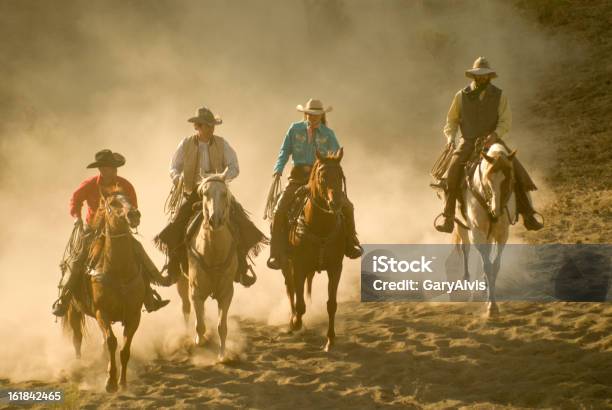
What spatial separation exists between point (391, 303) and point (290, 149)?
267 cm

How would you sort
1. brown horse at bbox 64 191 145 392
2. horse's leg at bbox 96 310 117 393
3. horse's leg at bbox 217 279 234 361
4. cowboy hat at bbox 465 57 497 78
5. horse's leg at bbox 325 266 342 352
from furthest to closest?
1. cowboy hat at bbox 465 57 497 78
2. horse's leg at bbox 325 266 342 352
3. horse's leg at bbox 217 279 234 361
4. horse's leg at bbox 96 310 117 393
5. brown horse at bbox 64 191 145 392

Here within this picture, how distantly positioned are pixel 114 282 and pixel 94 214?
0.97 meters

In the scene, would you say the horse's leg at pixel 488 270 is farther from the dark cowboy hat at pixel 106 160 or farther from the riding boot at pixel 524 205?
the dark cowboy hat at pixel 106 160

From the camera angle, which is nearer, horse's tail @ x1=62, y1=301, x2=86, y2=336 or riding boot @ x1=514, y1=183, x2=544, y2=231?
horse's tail @ x1=62, y1=301, x2=86, y2=336

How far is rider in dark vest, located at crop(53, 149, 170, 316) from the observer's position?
960cm

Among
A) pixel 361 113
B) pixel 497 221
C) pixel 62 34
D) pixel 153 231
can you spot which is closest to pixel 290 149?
pixel 497 221

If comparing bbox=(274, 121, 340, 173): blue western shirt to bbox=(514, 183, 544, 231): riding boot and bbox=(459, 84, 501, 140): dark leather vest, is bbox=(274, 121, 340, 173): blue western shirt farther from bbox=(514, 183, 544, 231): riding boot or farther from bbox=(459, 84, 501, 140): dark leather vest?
bbox=(514, 183, 544, 231): riding boot

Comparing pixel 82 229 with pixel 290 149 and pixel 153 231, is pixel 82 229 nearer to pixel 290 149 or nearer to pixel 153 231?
pixel 290 149

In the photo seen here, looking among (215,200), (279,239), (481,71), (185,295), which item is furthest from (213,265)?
(481,71)

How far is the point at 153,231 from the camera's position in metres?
17.3

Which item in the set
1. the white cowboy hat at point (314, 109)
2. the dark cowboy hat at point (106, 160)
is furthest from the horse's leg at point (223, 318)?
the white cowboy hat at point (314, 109)

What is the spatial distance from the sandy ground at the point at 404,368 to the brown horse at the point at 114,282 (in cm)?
55

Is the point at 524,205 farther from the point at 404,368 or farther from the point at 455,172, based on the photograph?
the point at 404,368

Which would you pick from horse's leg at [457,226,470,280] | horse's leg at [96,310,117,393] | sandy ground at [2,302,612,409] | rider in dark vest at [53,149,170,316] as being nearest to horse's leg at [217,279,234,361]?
sandy ground at [2,302,612,409]
